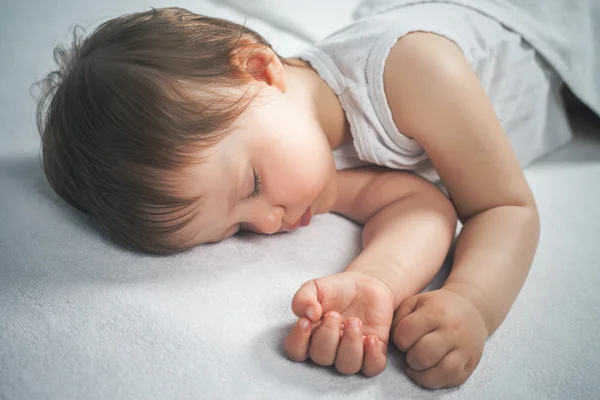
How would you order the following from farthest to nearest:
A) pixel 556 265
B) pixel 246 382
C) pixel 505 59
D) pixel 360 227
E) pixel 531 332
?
pixel 505 59 → pixel 360 227 → pixel 556 265 → pixel 531 332 → pixel 246 382

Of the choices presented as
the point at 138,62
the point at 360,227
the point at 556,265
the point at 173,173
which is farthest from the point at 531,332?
the point at 138,62

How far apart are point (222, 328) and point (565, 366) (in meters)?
0.40

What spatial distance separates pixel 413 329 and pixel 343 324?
0.26ft

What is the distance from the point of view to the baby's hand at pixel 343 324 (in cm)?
58

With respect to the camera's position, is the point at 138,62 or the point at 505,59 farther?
→ the point at 505,59

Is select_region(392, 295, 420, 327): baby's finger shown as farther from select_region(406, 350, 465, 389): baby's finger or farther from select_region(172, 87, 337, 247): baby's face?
select_region(172, 87, 337, 247): baby's face

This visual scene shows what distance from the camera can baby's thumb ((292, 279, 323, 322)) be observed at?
61 cm

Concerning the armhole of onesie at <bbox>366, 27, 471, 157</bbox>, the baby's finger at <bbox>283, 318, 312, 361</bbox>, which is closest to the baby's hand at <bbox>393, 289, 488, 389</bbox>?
the baby's finger at <bbox>283, 318, 312, 361</bbox>

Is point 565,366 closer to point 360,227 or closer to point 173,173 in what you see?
point 360,227

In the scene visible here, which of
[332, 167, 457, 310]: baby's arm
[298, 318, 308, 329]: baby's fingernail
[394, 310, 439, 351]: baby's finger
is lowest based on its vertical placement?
[332, 167, 457, 310]: baby's arm

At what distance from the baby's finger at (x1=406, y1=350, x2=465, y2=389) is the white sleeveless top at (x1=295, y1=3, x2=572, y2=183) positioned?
0.43 meters

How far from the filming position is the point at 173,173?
713 mm

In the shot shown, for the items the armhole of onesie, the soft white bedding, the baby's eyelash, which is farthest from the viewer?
the armhole of onesie

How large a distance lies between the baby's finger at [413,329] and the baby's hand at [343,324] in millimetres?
18
